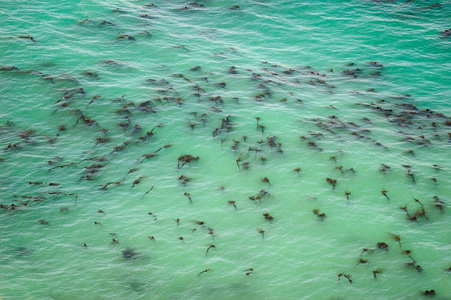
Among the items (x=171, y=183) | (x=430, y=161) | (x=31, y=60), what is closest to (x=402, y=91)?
(x=430, y=161)

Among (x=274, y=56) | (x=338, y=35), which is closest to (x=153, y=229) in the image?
(x=274, y=56)

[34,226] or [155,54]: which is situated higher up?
[155,54]

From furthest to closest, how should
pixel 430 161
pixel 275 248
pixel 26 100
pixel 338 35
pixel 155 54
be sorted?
1. pixel 338 35
2. pixel 155 54
3. pixel 26 100
4. pixel 430 161
5. pixel 275 248

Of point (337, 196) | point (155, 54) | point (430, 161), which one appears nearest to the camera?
point (337, 196)

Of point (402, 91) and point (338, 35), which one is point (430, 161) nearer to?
point (402, 91)

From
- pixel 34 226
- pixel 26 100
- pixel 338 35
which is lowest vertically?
pixel 34 226

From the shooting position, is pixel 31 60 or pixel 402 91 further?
pixel 31 60
